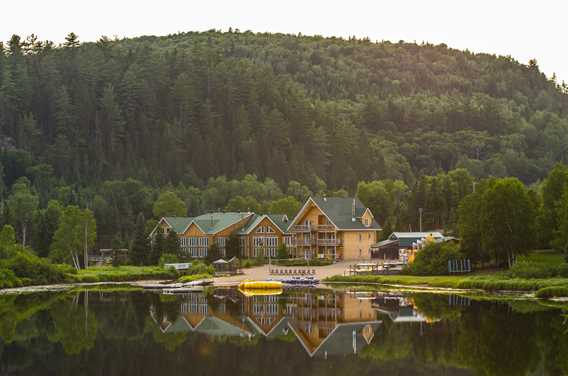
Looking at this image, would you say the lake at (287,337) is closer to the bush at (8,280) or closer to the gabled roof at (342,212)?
the bush at (8,280)

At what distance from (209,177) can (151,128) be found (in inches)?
799

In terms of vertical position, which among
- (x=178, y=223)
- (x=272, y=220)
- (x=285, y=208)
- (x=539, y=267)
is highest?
(x=285, y=208)

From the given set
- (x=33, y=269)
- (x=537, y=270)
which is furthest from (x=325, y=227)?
(x=537, y=270)

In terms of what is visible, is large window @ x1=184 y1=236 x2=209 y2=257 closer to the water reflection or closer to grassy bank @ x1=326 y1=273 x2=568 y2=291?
grassy bank @ x1=326 y1=273 x2=568 y2=291

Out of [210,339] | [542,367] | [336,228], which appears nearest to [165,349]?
[210,339]

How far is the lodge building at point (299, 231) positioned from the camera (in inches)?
4166

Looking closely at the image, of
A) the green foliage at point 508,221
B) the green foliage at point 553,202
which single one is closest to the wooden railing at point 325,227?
the green foliage at point 553,202

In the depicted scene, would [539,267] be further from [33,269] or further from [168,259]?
[168,259]

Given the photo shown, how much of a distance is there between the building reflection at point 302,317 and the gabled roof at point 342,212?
1343 inches

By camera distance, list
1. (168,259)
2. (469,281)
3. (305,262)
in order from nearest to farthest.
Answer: (469,281) < (305,262) < (168,259)

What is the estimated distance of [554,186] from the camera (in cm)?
8094

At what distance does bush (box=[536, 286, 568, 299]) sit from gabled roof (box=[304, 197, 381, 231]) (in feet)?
149

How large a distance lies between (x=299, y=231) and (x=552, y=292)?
166ft

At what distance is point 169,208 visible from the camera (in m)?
132
